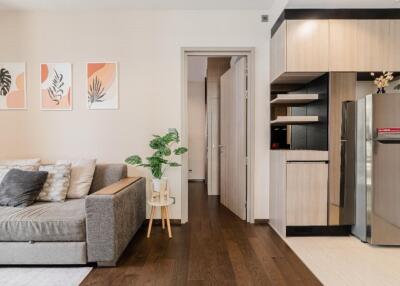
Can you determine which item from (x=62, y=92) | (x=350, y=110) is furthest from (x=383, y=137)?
(x=62, y=92)

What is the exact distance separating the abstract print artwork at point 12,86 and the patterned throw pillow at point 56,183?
117cm

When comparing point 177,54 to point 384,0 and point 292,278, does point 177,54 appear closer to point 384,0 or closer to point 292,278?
point 384,0

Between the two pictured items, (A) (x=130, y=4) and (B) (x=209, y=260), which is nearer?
(B) (x=209, y=260)

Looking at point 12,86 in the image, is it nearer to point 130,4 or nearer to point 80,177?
point 80,177

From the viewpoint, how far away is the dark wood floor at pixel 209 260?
190 cm

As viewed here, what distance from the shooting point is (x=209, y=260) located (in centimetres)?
220

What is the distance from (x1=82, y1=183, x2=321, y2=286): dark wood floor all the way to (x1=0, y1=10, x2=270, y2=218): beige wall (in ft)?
1.63

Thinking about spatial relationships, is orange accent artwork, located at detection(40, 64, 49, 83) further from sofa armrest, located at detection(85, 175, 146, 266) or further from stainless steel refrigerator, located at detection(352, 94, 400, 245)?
stainless steel refrigerator, located at detection(352, 94, 400, 245)

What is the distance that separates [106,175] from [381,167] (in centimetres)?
307

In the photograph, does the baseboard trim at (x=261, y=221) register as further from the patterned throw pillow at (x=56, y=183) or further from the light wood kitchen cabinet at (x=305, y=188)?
the patterned throw pillow at (x=56, y=183)

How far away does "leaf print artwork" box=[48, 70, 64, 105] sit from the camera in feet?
10.3

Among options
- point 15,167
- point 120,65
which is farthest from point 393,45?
point 15,167

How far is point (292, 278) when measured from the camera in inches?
75.5

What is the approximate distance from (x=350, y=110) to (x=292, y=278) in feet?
6.25
